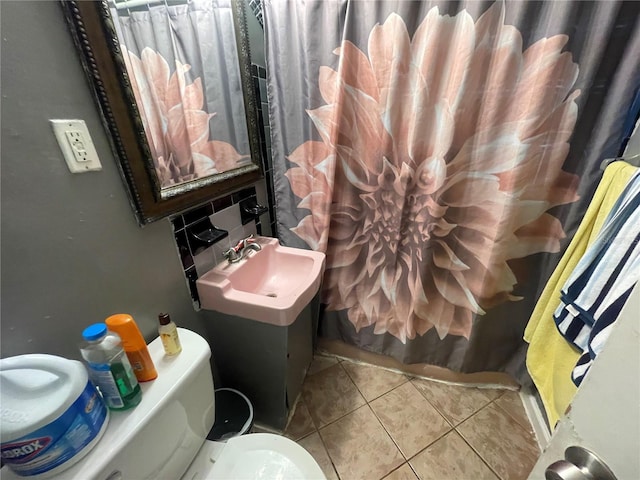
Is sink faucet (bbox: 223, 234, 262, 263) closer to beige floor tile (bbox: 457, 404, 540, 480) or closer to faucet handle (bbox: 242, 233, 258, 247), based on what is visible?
faucet handle (bbox: 242, 233, 258, 247)

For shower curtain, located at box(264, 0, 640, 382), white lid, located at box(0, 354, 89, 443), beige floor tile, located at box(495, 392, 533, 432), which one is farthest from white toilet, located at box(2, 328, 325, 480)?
beige floor tile, located at box(495, 392, 533, 432)

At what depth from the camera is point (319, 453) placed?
1198 millimetres

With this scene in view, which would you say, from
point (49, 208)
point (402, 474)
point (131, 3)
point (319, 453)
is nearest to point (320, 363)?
point (319, 453)

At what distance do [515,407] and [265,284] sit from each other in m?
1.48

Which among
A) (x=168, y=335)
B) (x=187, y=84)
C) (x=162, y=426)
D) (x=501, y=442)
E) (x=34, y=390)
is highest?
(x=187, y=84)

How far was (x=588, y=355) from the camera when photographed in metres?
0.77

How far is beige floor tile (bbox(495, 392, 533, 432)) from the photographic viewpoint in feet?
4.30

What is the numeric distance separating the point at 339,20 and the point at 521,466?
204cm

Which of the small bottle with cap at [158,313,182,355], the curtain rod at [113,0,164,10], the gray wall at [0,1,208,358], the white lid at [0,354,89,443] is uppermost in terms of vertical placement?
the curtain rod at [113,0,164,10]

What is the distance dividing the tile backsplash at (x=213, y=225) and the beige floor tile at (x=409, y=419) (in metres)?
1.11

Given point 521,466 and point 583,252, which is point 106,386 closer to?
point 583,252

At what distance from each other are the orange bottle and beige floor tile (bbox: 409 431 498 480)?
119 cm

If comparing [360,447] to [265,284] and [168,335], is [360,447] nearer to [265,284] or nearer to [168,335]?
[265,284]

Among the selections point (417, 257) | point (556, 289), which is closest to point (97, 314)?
point (417, 257)
